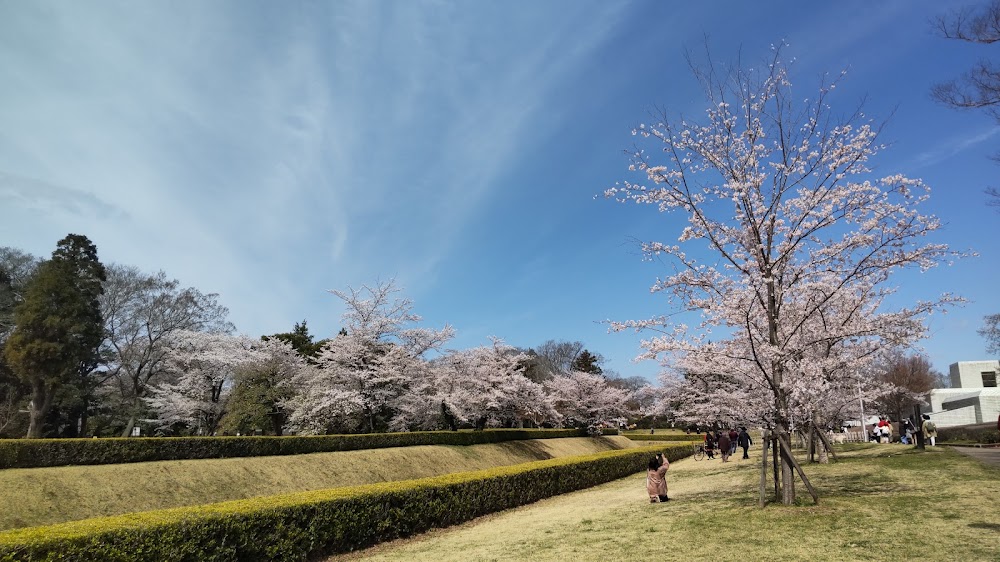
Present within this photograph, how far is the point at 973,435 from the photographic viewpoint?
2711 centimetres

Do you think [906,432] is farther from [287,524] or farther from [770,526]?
[287,524]

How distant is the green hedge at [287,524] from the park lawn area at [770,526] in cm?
51

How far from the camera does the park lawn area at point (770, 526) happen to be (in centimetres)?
700

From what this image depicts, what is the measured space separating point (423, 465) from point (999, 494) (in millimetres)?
Answer: 19793

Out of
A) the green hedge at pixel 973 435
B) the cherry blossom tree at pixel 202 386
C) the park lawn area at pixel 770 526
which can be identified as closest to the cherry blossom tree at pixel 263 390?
the cherry blossom tree at pixel 202 386

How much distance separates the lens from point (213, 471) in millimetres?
17266

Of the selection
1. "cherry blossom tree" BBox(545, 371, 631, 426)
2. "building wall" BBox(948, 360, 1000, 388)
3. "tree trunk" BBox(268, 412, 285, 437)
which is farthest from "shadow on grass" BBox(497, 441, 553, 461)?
"building wall" BBox(948, 360, 1000, 388)

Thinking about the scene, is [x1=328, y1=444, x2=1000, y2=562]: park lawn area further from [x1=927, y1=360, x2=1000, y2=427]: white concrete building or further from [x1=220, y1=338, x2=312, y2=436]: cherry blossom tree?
[x1=927, y1=360, x2=1000, y2=427]: white concrete building

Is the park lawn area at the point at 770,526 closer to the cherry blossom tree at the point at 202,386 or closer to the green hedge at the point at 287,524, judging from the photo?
the green hedge at the point at 287,524

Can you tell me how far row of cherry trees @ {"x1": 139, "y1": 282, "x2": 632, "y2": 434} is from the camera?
29031 mm

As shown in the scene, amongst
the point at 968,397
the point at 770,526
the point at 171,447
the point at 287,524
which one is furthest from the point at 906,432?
the point at 171,447

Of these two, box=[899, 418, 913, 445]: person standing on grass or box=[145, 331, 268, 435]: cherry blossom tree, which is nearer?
box=[899, 418, 913, 445]: person standing on grass

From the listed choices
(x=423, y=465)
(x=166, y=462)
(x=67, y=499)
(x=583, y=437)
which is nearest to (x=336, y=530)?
(x=67, y=499)

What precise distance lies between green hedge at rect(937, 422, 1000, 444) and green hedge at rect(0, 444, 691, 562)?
68.3 feet
